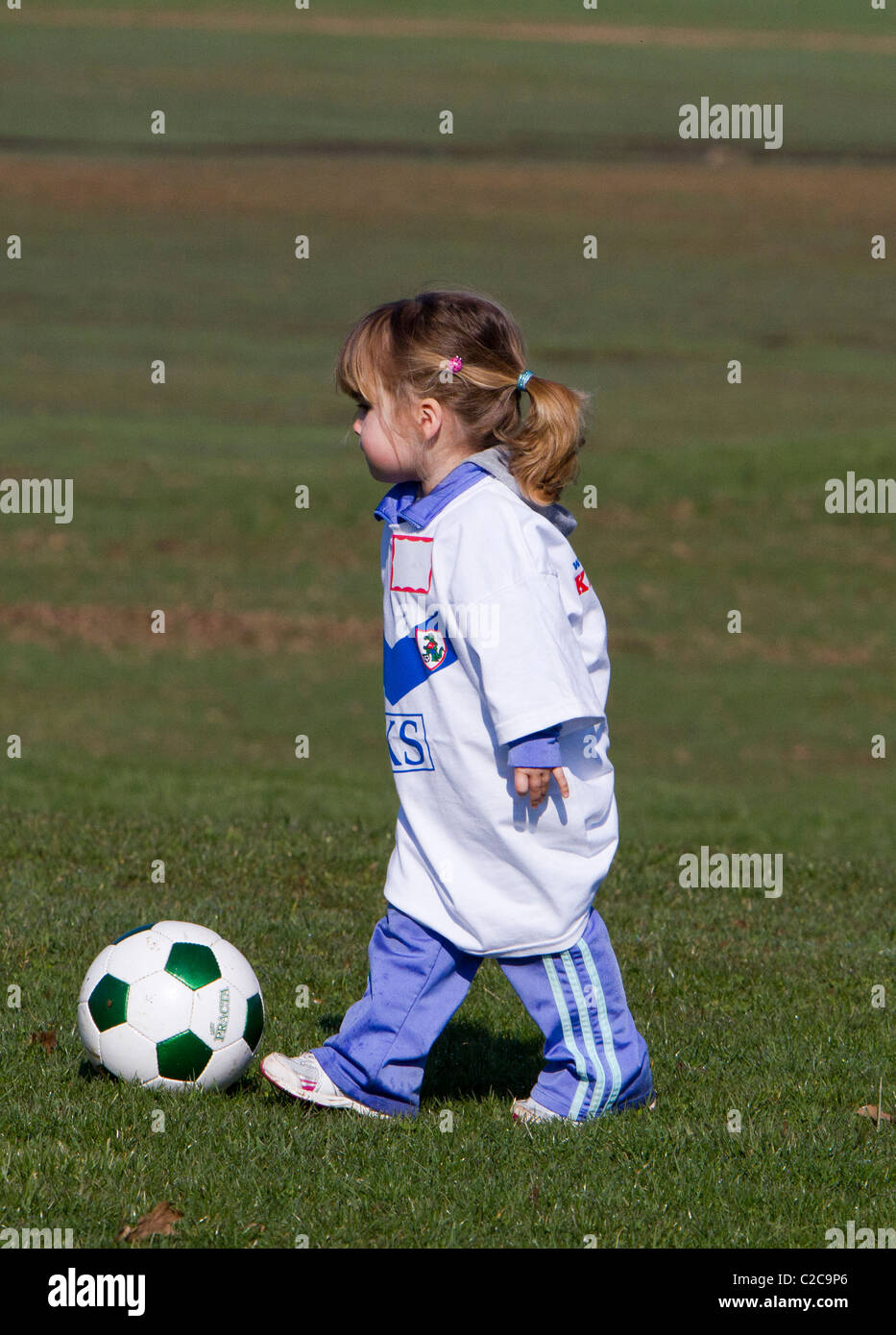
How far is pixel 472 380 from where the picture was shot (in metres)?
4.71

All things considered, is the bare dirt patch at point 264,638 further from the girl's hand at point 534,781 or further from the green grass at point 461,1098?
the girl's hand at point 534,781

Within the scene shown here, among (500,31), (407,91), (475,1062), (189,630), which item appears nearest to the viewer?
(475,1062)

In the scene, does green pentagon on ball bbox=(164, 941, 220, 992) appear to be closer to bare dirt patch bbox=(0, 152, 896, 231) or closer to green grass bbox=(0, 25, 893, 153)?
bare dirt patch bbox=(0, 152, 896, 231)

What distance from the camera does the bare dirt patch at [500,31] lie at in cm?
7588

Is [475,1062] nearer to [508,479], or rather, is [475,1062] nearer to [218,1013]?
[218,1013]

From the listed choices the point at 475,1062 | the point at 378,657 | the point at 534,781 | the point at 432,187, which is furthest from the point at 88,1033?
the point at 432,187

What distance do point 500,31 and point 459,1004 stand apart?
261 feet

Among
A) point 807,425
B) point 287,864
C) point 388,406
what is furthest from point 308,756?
point 807,425

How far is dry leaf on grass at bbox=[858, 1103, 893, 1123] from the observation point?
4855 mm

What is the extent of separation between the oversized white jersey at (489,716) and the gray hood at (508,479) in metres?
0.02

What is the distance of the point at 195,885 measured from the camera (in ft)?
23.3

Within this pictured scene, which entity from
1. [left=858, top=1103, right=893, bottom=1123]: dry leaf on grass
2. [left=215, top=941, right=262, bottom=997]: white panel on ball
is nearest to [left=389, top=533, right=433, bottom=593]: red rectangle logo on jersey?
[left=215, top=941, right=262, bottom=997]: white panel on ball

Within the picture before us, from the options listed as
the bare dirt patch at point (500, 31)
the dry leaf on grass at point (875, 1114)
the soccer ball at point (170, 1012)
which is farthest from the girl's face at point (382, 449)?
the bare dirt patch at point (500, 31)

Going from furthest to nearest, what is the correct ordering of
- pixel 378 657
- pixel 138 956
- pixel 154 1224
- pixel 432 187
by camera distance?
pixel 432 187 < pixel 378 657 < pixel 138 956 < pixel 154 1224
